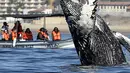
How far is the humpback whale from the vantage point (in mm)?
10867

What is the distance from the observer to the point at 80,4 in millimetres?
10812

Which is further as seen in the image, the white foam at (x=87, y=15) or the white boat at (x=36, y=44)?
the white boat at (x=36, y=44)

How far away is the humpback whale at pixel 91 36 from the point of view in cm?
1087

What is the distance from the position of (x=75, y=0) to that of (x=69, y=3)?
0.14 metres

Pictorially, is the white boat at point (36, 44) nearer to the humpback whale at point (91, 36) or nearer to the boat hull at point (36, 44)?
the boat hull at point (36, 44)

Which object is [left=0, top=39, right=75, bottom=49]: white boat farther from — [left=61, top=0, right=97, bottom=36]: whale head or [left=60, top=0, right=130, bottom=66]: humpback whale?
[left=61, top=0, right=97, bottom=36]: whale head

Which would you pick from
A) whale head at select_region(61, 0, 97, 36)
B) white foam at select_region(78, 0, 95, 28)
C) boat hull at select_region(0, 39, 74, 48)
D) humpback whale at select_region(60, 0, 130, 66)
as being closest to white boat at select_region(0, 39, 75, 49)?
boat hull at select_region(0, 39, 74, 48)

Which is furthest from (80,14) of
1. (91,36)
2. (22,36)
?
(22,36)

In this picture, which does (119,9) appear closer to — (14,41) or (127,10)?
(127,10)

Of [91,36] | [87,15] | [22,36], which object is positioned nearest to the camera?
[87,15]

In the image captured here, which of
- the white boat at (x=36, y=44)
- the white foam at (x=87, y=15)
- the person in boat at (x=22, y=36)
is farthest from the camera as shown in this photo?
the person in boat at (x=22, y=36)

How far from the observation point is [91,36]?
11.4m

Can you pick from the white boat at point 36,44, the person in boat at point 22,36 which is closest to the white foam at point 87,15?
the white boat at point 36,44

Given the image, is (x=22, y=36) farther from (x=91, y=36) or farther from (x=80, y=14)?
(x=80, y=14)
